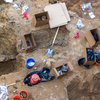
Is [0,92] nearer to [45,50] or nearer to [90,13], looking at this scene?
[45,50]

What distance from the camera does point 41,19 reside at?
21.6 feet

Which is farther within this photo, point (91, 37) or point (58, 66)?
point (91, 37)

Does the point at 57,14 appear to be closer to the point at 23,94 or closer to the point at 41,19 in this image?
the point at 41,19

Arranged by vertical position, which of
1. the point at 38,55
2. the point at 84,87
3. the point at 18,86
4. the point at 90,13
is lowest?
the point at 84,87

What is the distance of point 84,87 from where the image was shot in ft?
20.3

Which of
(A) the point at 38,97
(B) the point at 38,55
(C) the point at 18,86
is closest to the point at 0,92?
(C) the point at 18,86

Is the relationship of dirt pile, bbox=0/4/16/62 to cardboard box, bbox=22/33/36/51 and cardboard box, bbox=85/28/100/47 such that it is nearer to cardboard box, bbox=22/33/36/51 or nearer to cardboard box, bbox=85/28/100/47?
cardboard box, bbox=22/33/36/51

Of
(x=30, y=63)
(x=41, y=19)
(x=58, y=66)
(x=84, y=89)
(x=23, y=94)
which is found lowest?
(x=84, y=89)

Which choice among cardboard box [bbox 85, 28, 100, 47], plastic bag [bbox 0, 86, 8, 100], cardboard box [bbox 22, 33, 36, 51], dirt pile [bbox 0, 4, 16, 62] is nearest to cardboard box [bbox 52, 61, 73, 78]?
cardboard box [bbox 22, 33, 36, 51]

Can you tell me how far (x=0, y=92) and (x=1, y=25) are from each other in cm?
167

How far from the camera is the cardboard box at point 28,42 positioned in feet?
20.3

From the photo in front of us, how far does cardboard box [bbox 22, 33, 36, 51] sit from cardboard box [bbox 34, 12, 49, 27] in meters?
0.32

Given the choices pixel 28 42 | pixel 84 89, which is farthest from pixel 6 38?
pixel 84 89

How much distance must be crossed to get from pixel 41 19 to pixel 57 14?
389mm
